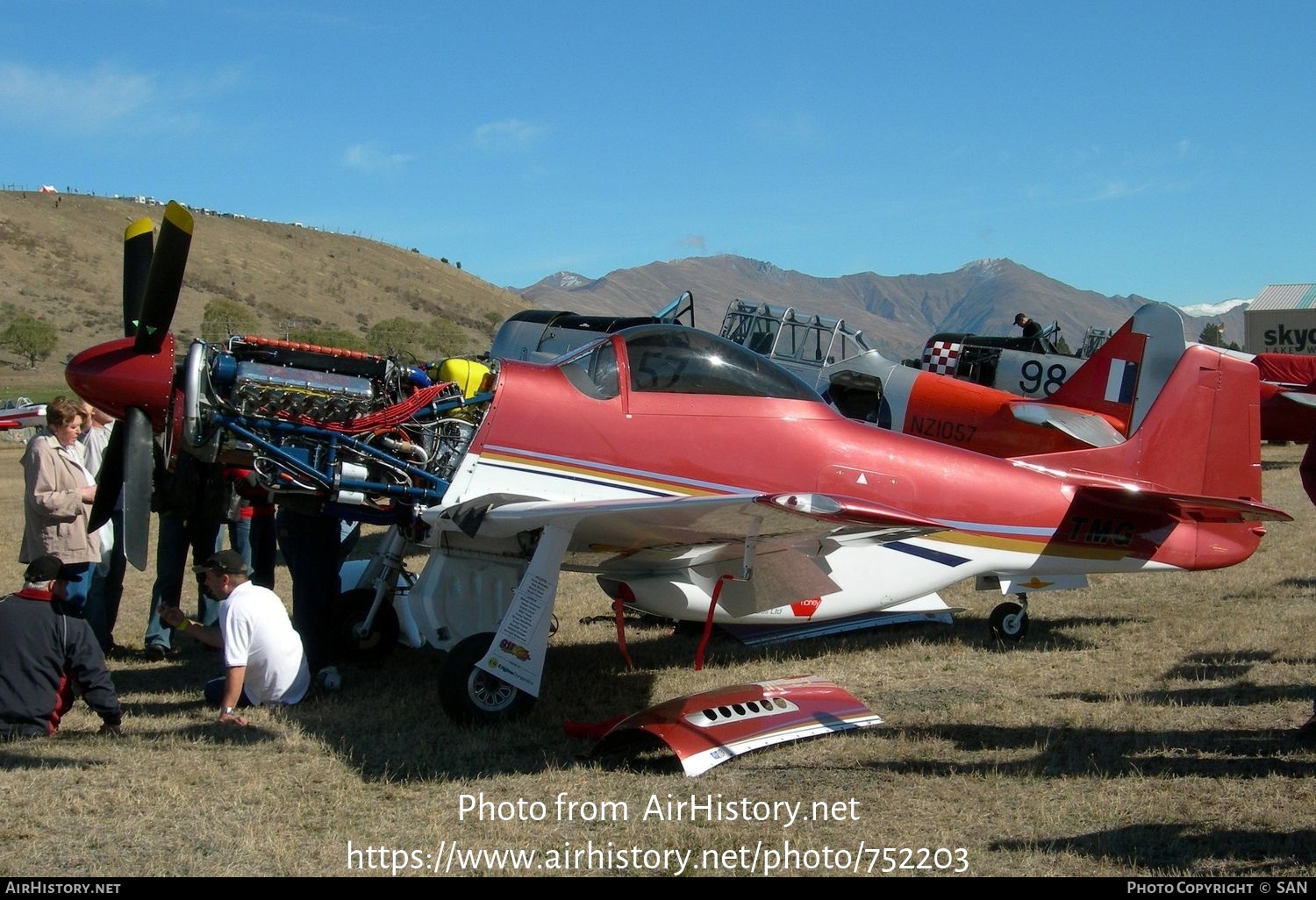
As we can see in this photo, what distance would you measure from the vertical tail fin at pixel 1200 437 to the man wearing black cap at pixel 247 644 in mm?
5814

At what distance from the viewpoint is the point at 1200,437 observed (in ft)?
26.8

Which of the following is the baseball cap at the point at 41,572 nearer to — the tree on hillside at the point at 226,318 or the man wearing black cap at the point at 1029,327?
the man wearing black cap at the point at 1029,327

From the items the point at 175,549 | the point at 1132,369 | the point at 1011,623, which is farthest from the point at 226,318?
the point at 1011,623

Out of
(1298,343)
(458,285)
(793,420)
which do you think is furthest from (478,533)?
(458,285)

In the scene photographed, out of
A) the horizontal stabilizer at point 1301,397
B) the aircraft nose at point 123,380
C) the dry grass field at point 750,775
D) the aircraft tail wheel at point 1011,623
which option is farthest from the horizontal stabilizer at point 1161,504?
the horizontal stabilizer at point 1301,397

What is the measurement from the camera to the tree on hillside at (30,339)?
45.3 m

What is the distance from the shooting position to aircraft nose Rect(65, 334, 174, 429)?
5949mm

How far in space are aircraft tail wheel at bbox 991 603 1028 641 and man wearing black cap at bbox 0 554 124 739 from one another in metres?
5.78

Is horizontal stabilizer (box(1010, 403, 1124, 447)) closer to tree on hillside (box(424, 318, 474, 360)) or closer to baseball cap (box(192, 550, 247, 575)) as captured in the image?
baseball cap (box(192, 550, 247, 575))

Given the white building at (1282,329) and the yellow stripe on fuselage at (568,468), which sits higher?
the white building at (1282,329)

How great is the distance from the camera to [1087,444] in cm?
1035

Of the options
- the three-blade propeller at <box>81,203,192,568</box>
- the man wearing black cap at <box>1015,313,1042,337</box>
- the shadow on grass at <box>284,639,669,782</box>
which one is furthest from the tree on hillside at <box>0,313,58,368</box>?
the three-blade propeller at <box>81,203,192,568</box>
